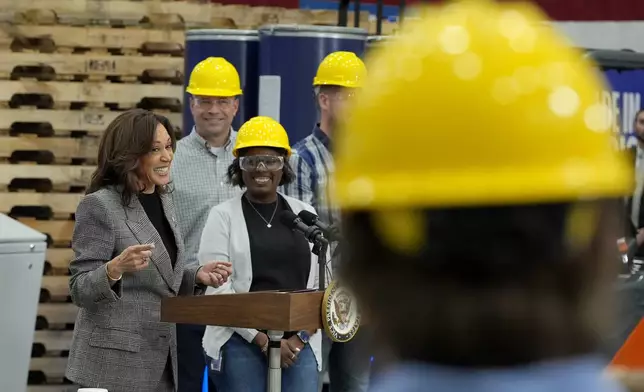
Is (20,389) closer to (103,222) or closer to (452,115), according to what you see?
(103,222)

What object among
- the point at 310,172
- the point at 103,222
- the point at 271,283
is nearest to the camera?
the point at 103,222

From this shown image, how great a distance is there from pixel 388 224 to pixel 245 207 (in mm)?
4933

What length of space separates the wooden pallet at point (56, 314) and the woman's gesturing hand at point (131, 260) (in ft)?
9.84

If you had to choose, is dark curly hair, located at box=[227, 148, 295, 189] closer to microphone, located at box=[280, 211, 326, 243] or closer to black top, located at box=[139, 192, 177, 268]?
microphone, located at box=[280, 211, 326, 243]

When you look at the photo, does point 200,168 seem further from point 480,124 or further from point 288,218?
point 480,124

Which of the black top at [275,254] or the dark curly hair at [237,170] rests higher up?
the dark curly hair at [237,170]

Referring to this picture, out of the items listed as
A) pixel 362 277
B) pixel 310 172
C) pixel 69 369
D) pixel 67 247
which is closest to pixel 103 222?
pixel 69 369

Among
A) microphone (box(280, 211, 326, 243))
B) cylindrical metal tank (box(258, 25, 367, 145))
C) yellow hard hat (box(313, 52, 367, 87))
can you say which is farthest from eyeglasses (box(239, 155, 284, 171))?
cylindrical metal tank (box(258, 25, 367, 145))

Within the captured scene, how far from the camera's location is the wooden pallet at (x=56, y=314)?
8.20 meters

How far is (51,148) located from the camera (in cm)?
841

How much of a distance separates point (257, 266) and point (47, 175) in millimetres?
2823

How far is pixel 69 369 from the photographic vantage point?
5508mm

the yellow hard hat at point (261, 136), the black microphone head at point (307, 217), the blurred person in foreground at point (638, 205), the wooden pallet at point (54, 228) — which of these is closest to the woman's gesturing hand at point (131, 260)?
the black microphone head at point (307, 217)

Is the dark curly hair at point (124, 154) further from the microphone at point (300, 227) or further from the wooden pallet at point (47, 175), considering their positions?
the wooden pallet at point (47, 175)
